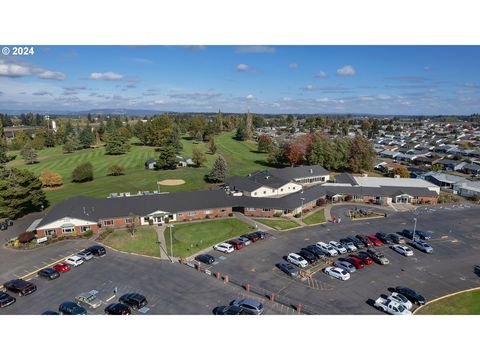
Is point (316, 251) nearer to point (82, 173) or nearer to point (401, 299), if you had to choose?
point (401, 299)

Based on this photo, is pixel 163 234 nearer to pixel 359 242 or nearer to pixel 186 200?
pixel 186 200

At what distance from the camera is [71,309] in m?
30.1

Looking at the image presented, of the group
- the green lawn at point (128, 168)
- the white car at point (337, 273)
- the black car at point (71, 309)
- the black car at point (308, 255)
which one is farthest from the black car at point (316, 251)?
the green lawn at point (128, 168)

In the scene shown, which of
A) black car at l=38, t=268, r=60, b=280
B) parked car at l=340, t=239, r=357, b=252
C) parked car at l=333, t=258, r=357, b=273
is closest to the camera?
black car at l=38, t=268, r=60, b=280

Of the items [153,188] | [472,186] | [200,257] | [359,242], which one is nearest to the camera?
[200,257]

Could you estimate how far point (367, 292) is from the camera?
3375 cm

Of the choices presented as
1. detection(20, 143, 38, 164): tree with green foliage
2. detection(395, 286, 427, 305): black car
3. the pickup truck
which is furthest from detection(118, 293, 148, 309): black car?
detection(20, 143, 38, 164): tree with green foliage

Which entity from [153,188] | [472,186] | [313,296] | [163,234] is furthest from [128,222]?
[472,186]

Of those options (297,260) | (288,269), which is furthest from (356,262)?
(288,269)

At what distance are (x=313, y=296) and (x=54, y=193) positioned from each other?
65502 mm

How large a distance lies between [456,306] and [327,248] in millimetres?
15311

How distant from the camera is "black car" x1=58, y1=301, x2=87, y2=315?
98.0 feet

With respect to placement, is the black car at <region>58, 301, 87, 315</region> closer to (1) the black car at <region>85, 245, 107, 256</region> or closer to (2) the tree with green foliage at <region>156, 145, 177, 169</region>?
(1) the black car at <region>85, 245, 107, 256</region>

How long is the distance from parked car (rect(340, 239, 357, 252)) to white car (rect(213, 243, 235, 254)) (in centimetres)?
1523
